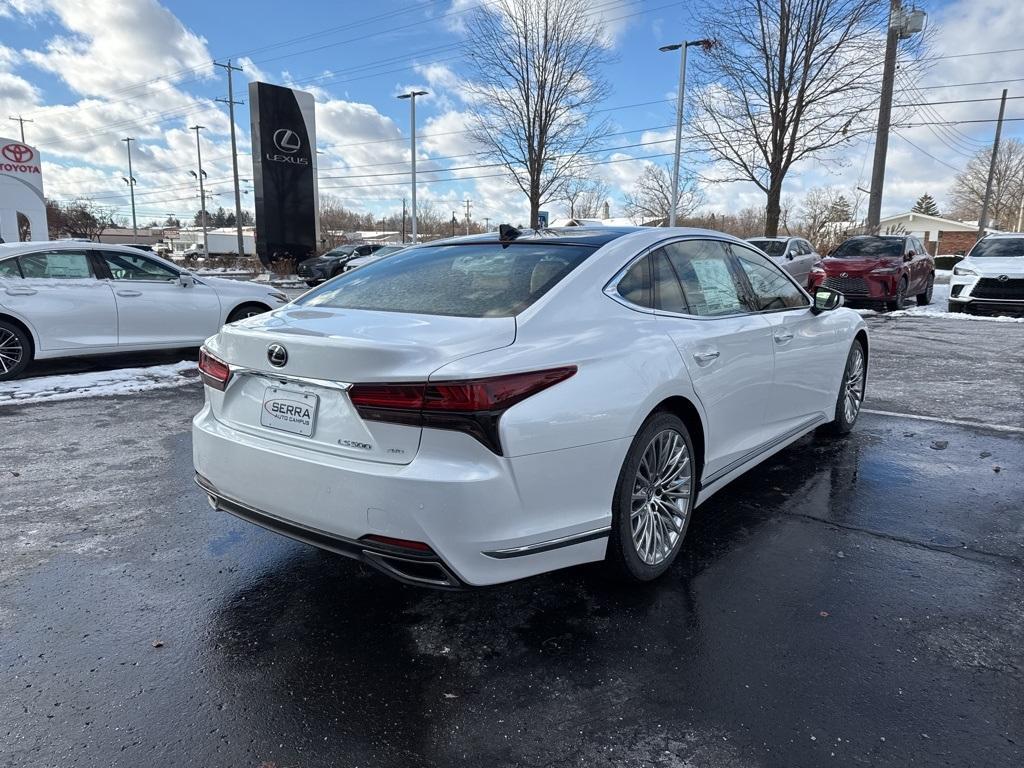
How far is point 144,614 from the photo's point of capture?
2.88 metres

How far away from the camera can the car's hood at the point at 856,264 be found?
15.1 meters

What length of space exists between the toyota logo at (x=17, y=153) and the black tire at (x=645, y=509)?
2777 cm

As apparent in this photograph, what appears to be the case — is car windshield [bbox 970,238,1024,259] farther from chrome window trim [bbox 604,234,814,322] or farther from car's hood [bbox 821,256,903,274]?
chrome window trim [bbox 604,234,814,322]

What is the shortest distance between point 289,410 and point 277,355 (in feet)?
0.71

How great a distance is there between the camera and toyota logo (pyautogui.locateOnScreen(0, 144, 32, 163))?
23109 millimetres

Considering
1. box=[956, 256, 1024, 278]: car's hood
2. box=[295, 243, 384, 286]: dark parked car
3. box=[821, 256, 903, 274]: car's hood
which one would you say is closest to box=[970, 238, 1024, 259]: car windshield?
box=[956, 256, 1024, 278]: car's hood

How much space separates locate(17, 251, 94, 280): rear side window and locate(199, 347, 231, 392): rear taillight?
589 cm

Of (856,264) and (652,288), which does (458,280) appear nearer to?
(652,288)

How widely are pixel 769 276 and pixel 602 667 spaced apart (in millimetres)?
2857

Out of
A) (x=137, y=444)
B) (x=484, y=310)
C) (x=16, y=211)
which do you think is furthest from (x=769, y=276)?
(x=16, y=211)

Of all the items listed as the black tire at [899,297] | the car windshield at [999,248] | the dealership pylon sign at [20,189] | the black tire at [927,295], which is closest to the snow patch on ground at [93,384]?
the black tire at [899,297]

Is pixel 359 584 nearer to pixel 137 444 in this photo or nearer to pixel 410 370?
pixel 410 370

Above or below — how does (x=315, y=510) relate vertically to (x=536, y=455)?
below

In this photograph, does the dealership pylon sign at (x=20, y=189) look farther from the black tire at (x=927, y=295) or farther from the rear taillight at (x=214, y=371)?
the black tire at (x=927, y=295)
